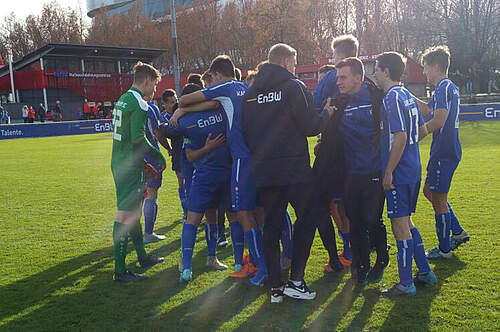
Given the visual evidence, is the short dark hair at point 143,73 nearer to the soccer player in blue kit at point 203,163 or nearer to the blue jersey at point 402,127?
the soccer player in blue kit at point 203,163

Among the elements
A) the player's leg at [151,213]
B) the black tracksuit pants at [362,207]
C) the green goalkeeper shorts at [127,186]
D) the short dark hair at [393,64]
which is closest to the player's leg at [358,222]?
the black tracksuit pants at [362,207]

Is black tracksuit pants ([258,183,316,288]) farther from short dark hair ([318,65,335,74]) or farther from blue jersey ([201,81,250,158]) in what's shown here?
short dark hair ([318,65,335,74])

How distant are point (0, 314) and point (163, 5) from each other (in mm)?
94770

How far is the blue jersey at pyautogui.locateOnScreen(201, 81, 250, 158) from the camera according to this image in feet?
15.0

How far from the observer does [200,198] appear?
16.1 ft

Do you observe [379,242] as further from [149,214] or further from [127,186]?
[149,214]

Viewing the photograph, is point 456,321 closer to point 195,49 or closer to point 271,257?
point 271,257

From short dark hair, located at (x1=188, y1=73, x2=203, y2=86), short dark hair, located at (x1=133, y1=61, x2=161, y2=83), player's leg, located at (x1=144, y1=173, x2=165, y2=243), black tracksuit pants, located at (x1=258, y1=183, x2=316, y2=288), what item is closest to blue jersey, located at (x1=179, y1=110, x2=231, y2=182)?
short dark hair, located at (x1=133, y1=61, x2=161, y2=83)

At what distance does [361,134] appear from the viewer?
14.5 feet

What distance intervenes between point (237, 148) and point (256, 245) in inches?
39.5

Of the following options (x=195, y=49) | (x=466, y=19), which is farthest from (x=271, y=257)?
(x=195, y=49)

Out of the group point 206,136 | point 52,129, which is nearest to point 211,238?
point 206,136

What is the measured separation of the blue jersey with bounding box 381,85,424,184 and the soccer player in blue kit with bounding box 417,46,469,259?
3.15 ft

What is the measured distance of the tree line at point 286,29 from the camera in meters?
39.2
